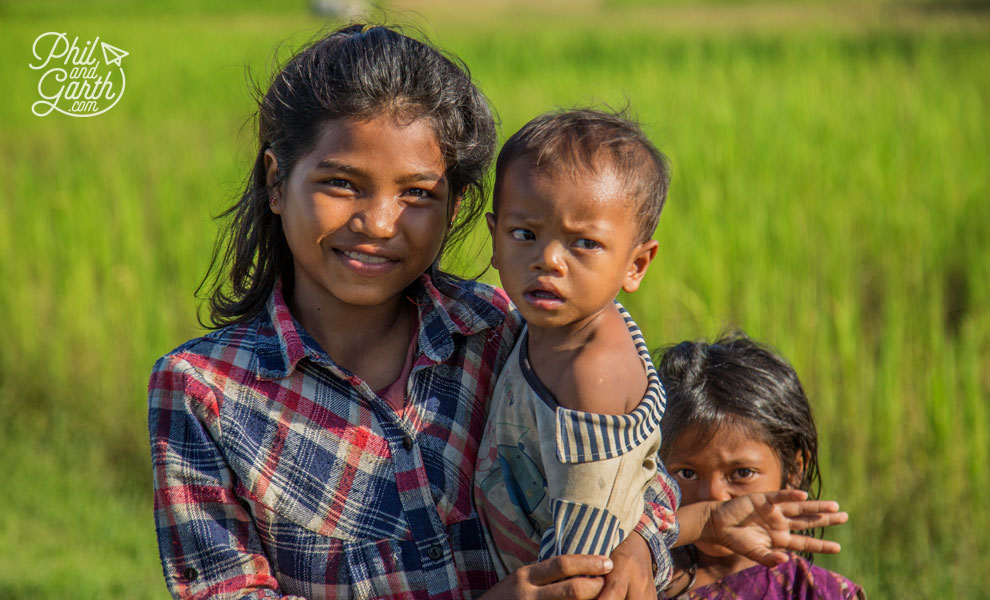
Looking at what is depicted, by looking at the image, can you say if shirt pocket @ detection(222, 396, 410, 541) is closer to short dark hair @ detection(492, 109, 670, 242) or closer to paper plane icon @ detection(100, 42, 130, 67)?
short dark hair @ detection(492, 109, 670, 242)

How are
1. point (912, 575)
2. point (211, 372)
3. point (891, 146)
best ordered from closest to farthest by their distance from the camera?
point (211, 372)
point (912, 575)
point (891, 146)

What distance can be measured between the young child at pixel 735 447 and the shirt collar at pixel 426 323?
0.51 m

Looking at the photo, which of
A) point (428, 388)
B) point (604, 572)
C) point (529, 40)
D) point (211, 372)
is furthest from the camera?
point (529, 40)

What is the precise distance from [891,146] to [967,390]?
8.63 feet

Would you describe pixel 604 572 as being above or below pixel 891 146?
below

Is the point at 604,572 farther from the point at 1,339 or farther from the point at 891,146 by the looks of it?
the point at 891,146

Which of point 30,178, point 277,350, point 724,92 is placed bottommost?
point 277,350

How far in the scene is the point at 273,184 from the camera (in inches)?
61.7

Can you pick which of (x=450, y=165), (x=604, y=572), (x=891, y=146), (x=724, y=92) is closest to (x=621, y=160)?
(x=450, y=165)

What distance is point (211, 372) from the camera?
1.44m

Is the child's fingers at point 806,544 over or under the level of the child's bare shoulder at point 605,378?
under

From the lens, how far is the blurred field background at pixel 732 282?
3018 mm

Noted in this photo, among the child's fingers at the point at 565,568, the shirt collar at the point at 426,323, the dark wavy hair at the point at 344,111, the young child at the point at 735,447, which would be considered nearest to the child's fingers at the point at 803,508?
the young child at the point at 735,447

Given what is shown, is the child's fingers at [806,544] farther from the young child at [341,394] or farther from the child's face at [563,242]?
the child's face at [563,242]
